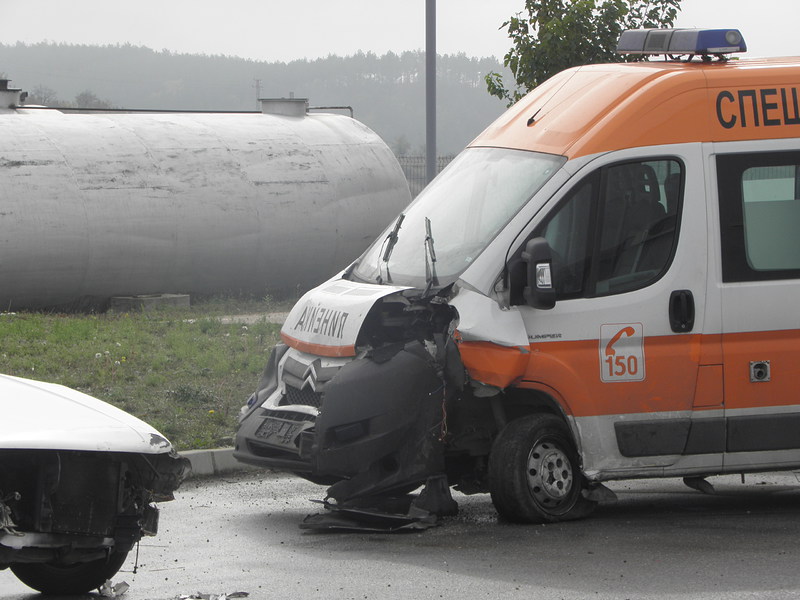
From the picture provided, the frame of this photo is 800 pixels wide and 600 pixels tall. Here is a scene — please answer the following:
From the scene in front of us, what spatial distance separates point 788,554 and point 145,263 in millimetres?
12797

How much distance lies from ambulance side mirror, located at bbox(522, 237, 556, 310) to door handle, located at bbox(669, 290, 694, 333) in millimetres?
743

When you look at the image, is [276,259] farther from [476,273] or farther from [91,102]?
[91,102]

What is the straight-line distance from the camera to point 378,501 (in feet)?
24.3

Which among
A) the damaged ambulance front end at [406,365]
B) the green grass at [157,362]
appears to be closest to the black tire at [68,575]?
the damaged ambulance front end at [406,365]

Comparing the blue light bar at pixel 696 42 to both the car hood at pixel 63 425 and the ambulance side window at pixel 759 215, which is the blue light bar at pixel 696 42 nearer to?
the ambulance side window at pixel 759 215

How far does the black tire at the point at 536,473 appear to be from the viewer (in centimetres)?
730

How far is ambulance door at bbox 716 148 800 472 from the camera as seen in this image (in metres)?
7.51

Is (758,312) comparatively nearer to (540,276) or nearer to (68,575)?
(540,276)

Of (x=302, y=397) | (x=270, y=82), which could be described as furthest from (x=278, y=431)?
(x=270, y=82)

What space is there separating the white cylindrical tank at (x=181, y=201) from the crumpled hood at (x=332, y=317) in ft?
31.8

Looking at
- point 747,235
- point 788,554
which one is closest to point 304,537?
point 788,554

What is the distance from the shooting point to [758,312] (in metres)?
7.52

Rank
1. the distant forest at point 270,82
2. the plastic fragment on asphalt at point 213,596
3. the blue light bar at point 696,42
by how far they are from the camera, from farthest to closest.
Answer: the distant forest at point 270,82 < the blue light bar at point 696,42 < the plastic fragment on asphalt at point 213,596

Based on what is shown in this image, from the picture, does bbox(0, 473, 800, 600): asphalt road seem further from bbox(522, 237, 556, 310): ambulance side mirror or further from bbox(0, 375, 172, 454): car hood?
bbox(522, 237, 556, 310): ambulance side mirror
